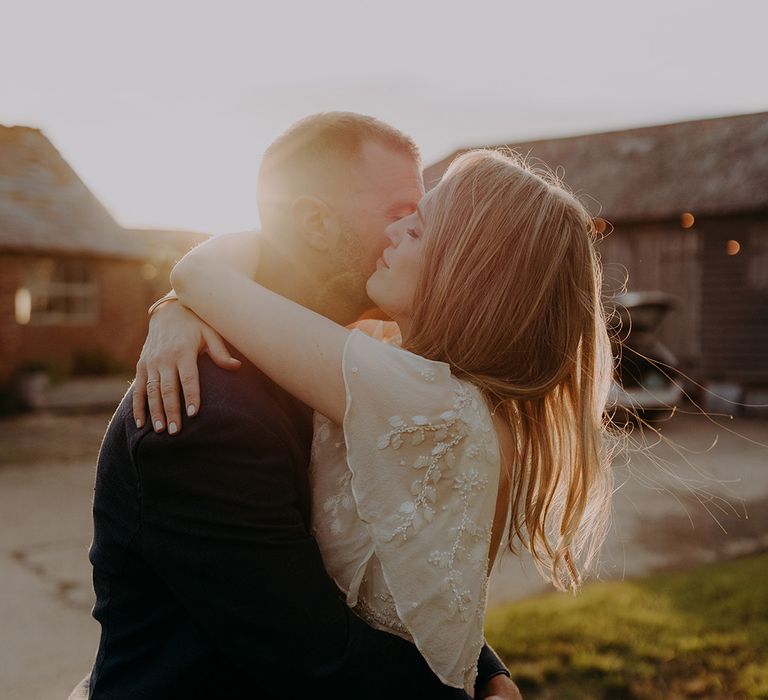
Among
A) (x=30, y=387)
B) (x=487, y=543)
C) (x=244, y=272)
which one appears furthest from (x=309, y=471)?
(x=30, y=387)

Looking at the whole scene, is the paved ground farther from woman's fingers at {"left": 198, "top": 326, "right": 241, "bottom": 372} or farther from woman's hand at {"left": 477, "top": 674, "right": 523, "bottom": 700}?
woman's fingers at {"left": 198, "top": 326, "right": 241, "bottom": 372}

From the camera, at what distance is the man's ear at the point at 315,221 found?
8.20 feet

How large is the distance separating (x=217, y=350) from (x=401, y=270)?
58 centimetres

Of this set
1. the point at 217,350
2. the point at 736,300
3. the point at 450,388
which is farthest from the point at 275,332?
the point at 736,300

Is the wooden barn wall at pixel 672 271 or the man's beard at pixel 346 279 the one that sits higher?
the man's beard at pixel 346 279

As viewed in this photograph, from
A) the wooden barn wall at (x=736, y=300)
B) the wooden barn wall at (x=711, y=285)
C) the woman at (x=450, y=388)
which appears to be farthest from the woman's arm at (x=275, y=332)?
the wooden barn wall at (x=736, y=300)

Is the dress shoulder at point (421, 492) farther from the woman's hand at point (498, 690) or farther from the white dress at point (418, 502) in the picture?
the woman's hand at point (498, 690)

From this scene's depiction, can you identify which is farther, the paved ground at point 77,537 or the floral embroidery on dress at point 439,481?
the paved ground at point 77,537

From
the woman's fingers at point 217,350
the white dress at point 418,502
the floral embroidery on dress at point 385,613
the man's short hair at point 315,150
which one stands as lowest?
the floral embroidery on dress at point 385,613

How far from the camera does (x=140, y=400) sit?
185cm

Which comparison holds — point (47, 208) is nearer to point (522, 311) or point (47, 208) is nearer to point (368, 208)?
point (368, 208)

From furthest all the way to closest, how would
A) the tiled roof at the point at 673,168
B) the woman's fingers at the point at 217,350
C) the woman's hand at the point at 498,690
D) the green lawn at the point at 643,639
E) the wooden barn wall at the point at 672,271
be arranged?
the wooden barn wall at the point at 672,271 < the tiled roof at the point at 673,168 < the green lawn at the point at 643,639 < the woman's hand at the point at 498,690 < the woman's fingers at the point at 217,350

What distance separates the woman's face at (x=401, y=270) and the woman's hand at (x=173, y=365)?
0.49 meters

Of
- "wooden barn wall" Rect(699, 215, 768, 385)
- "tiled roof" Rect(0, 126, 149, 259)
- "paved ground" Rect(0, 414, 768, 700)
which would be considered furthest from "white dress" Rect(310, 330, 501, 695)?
"tiled roof" Rect(0, 126, 149, 259)
